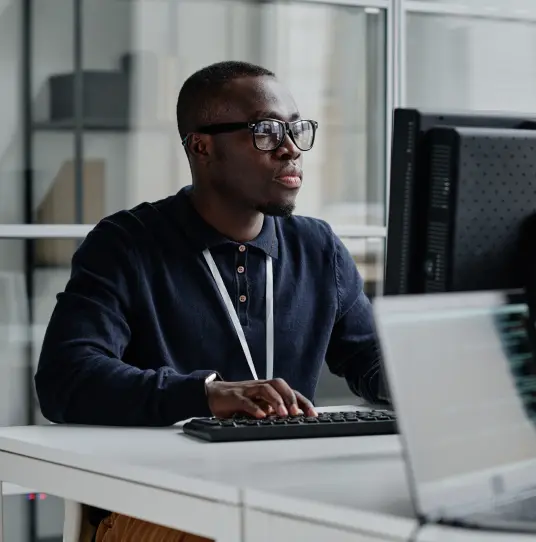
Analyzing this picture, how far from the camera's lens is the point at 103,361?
7.03 feet

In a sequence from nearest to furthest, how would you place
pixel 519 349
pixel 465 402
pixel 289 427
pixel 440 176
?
1. pixel 465 402
2. pixel 519 349
3. pixel 440 176
4. pixel 289 427

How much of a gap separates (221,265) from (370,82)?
78.7 inches

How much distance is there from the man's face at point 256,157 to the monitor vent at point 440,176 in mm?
1025

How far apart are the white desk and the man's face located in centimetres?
73

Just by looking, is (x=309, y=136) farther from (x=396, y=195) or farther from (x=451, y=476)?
(x=451, y=476)

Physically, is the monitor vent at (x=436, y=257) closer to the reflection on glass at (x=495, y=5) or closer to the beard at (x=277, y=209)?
the beard at (x=277, y=209)

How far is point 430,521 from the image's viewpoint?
116 centimetres

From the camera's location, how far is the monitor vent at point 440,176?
4.86 ft

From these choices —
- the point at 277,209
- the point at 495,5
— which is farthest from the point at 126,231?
the point at 495,5

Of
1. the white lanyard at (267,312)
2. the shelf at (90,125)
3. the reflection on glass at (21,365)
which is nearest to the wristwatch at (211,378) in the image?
the white lanyard at (267,312)

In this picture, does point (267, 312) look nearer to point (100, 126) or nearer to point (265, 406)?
point (265, 406)

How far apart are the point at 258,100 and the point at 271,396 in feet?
2.89

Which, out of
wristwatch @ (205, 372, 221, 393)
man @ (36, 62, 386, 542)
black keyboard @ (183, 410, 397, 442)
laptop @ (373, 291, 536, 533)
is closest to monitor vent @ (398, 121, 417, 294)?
laptop @ (373, 291, 536, 533)

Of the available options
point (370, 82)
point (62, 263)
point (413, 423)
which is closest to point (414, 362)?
point (413, 423)
